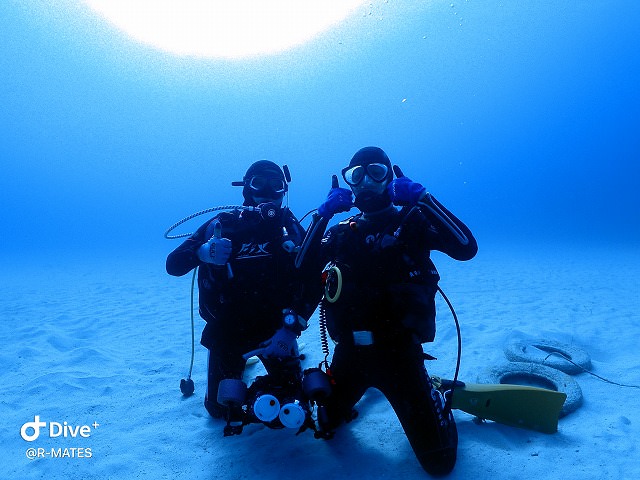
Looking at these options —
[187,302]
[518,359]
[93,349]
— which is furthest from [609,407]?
[187,302]

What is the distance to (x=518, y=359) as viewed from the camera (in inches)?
198

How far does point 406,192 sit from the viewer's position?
10.5ft

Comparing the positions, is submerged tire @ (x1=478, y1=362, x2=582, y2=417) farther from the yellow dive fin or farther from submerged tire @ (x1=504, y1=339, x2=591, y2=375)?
the yellow dive fin

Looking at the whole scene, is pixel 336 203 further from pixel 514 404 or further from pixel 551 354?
pixel 551 354

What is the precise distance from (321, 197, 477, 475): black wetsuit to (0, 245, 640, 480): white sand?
34 centimetres

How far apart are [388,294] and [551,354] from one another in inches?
149

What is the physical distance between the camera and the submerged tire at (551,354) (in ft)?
16.0

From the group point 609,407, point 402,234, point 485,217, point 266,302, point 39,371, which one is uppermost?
point 485,217

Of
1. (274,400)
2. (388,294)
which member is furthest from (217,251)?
(388,294)

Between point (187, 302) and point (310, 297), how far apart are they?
8.67m

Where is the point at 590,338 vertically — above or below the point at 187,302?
below

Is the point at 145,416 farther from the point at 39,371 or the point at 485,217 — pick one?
the point at 485,217

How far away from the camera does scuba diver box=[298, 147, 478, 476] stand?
10.0 feet

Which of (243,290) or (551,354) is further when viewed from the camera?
(551,354)
